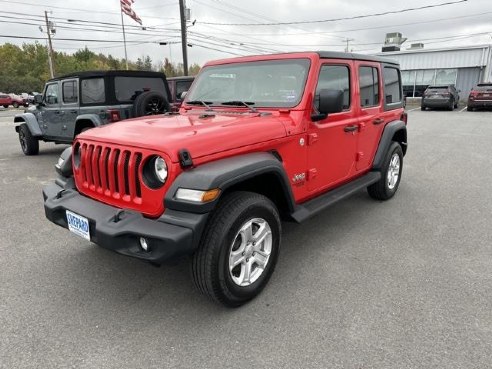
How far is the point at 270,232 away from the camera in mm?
2934

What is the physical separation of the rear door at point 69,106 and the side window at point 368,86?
5.84m

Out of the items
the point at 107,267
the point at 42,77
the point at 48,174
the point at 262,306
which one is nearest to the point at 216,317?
the point at 262,306

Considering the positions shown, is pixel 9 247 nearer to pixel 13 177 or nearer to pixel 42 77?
pixel 13 177

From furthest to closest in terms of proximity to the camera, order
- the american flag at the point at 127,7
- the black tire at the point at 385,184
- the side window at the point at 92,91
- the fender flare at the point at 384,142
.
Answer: the american flag at the point at 127,7, the side window at the point at 92,91, the black tire at the point at 385,184, the fender flare at the point at 384,142

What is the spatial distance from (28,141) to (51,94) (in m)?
1.40

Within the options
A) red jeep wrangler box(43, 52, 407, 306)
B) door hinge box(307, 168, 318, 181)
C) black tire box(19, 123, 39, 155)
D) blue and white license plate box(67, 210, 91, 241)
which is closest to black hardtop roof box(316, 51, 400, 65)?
red jeep wrangler box(43, 52, 407, 306)

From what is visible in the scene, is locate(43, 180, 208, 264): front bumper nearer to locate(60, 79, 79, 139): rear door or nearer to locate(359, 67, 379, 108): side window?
locate(359, 67, 379, 108): side window

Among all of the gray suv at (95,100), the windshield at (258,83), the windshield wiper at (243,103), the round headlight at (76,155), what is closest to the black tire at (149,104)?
the gray suv at (95,100)

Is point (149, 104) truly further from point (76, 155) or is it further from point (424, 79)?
point (424, 79)

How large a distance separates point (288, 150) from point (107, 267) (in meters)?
1.92

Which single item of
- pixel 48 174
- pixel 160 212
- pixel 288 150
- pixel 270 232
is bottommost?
pixel 48 174

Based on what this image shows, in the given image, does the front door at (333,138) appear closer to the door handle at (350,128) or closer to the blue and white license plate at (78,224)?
the door handle at (350,128)

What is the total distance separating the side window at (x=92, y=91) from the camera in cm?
734

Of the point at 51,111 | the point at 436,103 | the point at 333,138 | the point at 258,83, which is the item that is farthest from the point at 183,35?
the point at 333,138
